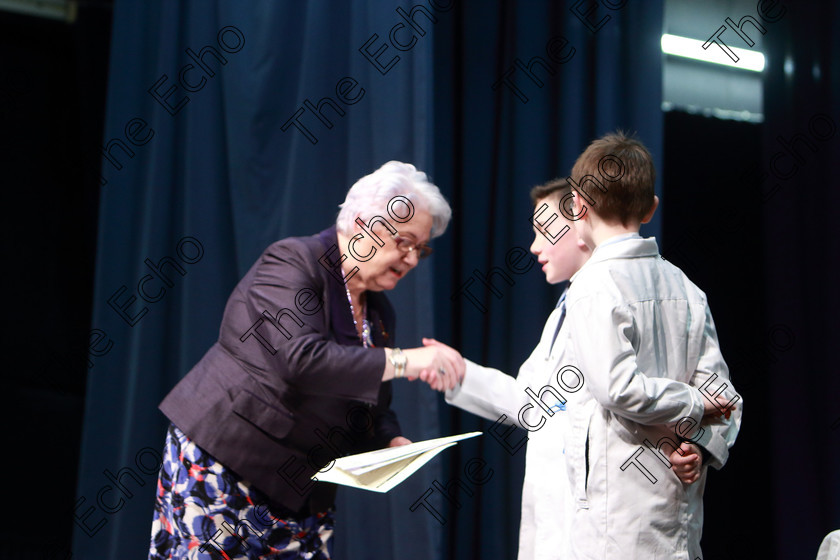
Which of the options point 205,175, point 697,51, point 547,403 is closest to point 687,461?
point 547,403

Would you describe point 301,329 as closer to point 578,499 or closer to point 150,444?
point 578,499

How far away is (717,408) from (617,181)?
17.5 inches

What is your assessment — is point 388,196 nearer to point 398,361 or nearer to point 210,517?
point 398,361

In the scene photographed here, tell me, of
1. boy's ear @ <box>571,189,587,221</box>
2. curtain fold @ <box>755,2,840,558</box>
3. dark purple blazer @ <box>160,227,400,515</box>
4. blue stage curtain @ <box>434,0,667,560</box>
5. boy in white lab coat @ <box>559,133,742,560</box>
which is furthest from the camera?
curtain fold @ <box>755,2,840,558</box>

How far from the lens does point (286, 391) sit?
1.62 metres

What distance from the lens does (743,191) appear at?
278cm

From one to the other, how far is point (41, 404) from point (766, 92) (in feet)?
8.56

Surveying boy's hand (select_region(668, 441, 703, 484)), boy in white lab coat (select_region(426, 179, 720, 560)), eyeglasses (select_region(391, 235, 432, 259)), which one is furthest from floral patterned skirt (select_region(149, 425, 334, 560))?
boy's hand (select_region(668, 441, 703, 484))

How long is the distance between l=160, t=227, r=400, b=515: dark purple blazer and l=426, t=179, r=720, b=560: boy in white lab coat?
29 centimetres

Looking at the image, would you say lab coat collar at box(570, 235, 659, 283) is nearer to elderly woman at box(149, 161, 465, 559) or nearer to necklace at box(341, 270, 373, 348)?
elderly woman at box(149, 161, 465, 559)

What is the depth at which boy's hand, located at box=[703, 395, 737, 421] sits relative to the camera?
139 cm

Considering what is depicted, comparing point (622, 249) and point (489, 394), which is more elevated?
point (622, 249)

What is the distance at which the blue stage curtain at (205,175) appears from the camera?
2.28 metres

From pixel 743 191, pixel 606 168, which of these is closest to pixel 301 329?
pixel 606 168
